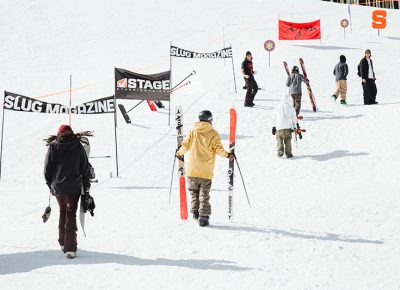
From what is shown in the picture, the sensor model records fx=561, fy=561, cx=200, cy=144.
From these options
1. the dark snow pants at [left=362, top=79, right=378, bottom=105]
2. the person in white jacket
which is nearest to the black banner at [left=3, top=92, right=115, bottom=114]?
the person in white jacket

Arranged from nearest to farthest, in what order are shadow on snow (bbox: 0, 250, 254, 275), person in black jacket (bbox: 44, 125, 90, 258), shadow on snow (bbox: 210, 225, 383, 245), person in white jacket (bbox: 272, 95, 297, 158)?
shadow on snow (bbox: 0, 250, 254, 275) < person in black jacket (bbox: 44, 125, 90, 258) < shadow on snow (bbox: 210, 225, 383, 245) < person in white jacket (bbox: 272, 95, 297, 158)

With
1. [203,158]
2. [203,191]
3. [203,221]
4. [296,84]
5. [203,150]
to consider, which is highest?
[296,84]

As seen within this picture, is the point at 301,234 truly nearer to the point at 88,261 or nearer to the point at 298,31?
the point at 88,261

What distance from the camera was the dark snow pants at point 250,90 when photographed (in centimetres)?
1508

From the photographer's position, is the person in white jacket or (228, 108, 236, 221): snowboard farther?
the person in white jacket

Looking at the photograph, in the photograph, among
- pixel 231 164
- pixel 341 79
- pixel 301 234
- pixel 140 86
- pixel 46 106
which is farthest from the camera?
pixel 341 79

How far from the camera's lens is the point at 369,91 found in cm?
1523

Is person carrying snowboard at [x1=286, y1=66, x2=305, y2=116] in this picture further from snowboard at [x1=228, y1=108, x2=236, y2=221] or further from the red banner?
the red banner

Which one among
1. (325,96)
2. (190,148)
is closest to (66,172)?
(190,148)

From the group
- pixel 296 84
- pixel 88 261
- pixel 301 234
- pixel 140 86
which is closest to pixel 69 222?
pixel 88 261

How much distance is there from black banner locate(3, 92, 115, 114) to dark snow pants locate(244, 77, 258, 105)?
5.06 metres

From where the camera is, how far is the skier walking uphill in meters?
14.7

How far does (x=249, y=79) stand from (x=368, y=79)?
321 cm

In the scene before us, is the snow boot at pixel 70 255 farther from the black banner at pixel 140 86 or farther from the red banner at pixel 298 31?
the red banner at pixel 298 31
